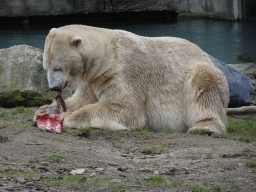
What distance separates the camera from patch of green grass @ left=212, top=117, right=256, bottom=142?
4.71m

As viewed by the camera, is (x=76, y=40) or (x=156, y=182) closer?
(x=156, y=182)

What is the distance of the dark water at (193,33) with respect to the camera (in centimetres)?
1357

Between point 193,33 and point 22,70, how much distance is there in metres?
9.12

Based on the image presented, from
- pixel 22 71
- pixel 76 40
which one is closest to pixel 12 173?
pixel 76 40

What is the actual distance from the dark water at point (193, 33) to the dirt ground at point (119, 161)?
31.3 feet

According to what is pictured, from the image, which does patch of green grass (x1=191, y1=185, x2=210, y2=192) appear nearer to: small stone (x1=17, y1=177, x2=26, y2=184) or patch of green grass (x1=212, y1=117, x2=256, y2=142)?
small stone (x1=17, y1=177, x2=26, y2=184)

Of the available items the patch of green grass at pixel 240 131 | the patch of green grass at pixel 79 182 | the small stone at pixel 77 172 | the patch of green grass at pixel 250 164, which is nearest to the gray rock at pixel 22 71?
the patch of green grass at pixel 240 131

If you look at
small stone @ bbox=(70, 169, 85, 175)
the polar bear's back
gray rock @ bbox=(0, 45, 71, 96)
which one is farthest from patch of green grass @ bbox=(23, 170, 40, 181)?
gray rock @ bbox=(0, 45, 71, 96)

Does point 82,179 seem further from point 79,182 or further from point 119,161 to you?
point 119,161

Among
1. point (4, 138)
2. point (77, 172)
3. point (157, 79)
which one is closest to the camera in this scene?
point (77, 172)

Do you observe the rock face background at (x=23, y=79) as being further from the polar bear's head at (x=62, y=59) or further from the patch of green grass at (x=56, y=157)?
the patch of green grass at (x=56, y=157)

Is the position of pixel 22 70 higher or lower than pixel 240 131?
higher

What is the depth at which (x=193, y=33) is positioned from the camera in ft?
50.3

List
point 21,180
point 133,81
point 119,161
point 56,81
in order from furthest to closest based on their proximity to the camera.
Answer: point 133,81 < point 56,81 < point 119,161 < point 21,180
